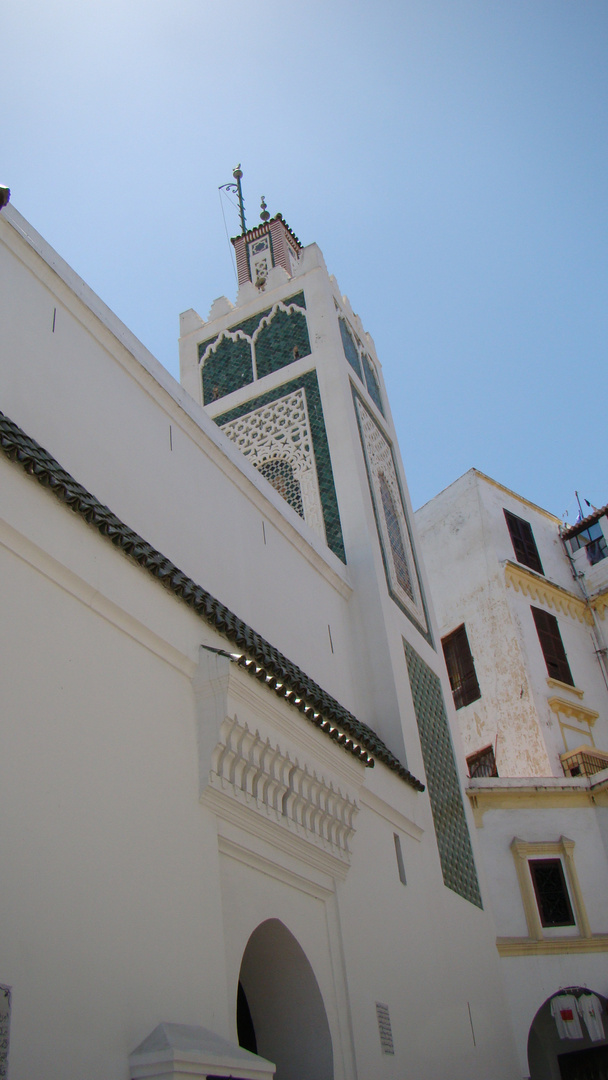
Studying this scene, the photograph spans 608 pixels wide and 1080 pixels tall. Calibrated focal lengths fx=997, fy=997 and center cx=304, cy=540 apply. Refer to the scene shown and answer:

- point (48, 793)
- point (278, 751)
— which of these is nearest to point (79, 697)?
point (48, 793)

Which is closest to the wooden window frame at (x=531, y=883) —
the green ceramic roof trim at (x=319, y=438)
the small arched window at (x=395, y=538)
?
the small arched window at (x=395, y=538)

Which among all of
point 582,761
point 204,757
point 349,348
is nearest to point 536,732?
point 582,761

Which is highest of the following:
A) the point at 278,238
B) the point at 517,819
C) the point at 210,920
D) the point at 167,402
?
the point at 278,238

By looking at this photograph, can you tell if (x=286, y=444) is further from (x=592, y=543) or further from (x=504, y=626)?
(x=592, y=543)

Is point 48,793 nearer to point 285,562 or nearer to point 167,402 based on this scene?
point 167,402

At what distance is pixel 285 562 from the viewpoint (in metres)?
7.14

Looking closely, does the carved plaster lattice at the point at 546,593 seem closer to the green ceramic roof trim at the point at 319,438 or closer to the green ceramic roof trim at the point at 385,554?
the green ceramic roof trim at the point at 385,554

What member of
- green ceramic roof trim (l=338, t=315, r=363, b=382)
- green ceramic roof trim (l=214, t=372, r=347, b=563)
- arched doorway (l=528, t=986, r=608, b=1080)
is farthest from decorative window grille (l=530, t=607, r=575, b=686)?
green ceramic roof trim (l=214, t=372, r=347, b=563)

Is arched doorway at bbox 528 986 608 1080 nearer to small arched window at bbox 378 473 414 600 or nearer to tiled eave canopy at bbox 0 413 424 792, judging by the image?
tiled eave canopy at bbox 0 413 424 792

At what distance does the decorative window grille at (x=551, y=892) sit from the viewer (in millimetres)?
8617

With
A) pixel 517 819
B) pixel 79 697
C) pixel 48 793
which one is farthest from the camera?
pixel 517 819

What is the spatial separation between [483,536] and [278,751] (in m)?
8.50

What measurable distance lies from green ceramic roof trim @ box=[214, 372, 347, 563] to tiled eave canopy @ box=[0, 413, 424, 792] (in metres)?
2.21

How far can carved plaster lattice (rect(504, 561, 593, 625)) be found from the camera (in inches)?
504
